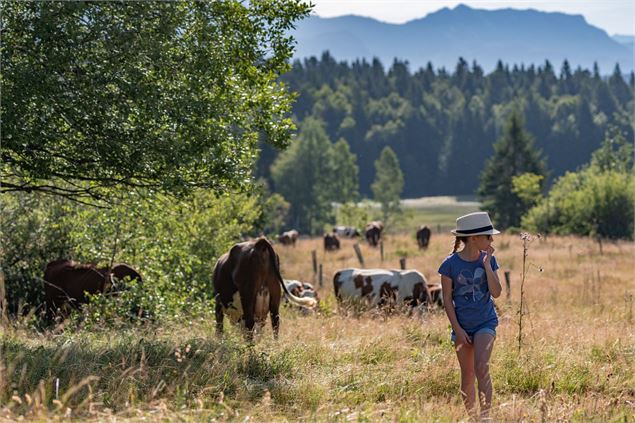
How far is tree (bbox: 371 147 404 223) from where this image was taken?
109438 millimetres

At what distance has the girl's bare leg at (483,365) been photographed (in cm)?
754

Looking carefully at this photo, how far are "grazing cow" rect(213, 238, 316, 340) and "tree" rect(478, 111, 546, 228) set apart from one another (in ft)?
221

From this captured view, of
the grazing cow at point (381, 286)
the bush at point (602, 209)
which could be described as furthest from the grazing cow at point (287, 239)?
the grazing cow at point (381, 286)

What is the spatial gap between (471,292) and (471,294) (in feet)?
0.08

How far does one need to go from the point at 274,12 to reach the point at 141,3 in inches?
108

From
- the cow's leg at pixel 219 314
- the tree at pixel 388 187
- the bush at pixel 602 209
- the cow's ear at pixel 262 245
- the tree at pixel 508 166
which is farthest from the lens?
the tree at pixel 388 187

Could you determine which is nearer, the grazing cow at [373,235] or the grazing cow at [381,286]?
the grazing cow at [381,286]

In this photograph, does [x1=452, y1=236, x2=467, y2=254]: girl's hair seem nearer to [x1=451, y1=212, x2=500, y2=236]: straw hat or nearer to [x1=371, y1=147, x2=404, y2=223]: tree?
[x1=451, y1=212, x2=500, y2=236]: straw hat

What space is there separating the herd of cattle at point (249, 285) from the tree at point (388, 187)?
86190 mm

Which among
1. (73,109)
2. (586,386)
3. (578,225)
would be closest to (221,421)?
(586,386)

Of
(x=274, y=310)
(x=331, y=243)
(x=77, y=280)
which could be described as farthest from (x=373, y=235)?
(x=274, y=310)

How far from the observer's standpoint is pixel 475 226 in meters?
7.71

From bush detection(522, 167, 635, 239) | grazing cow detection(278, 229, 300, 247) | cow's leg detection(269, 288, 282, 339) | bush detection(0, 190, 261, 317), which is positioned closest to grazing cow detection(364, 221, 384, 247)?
A: grazing cow detection(278, 229, 300, 247)

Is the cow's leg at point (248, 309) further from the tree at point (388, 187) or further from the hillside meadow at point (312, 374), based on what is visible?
the tree at point (388, 187)
